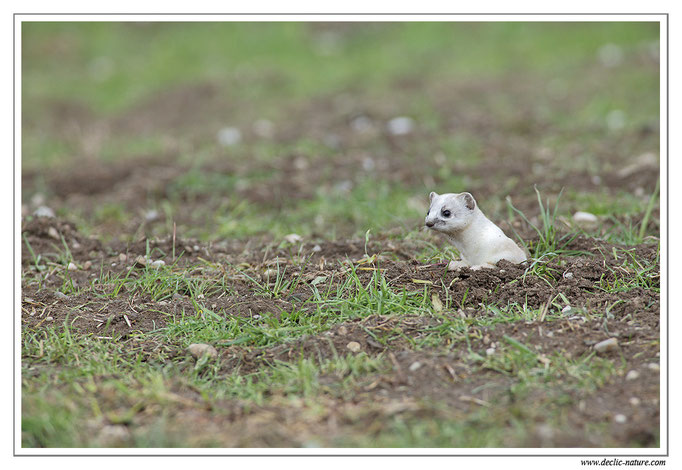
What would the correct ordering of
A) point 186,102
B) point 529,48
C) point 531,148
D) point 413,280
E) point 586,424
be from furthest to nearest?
point 529,48 < point 186,102 < point 531,148 < point 413,280 < point 586,424

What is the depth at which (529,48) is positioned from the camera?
11609 mm

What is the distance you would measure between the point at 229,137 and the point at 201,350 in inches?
207

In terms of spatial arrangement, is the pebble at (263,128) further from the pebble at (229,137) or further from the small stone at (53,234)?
the small stone at (53,234)

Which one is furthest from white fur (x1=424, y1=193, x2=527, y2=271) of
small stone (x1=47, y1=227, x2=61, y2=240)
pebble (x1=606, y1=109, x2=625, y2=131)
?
pebble (x1=606, y1=109, x2=625, y2=131)

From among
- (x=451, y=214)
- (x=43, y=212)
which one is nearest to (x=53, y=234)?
(x=43, y=212)

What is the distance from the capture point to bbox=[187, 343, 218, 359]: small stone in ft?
11.6

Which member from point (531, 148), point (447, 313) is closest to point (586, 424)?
point (447, 313)

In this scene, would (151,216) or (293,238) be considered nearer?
(293,238)

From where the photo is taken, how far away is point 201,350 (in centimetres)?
356

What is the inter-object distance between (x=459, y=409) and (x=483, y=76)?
325 inches

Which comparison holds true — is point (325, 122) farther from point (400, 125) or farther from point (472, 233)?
point (472, 233)

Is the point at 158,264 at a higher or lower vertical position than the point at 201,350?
higher

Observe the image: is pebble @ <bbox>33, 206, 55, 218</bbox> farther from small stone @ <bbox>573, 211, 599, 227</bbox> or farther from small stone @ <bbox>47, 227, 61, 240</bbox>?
small stone @ <bbox>573, 211, 599, 227</bbox>
